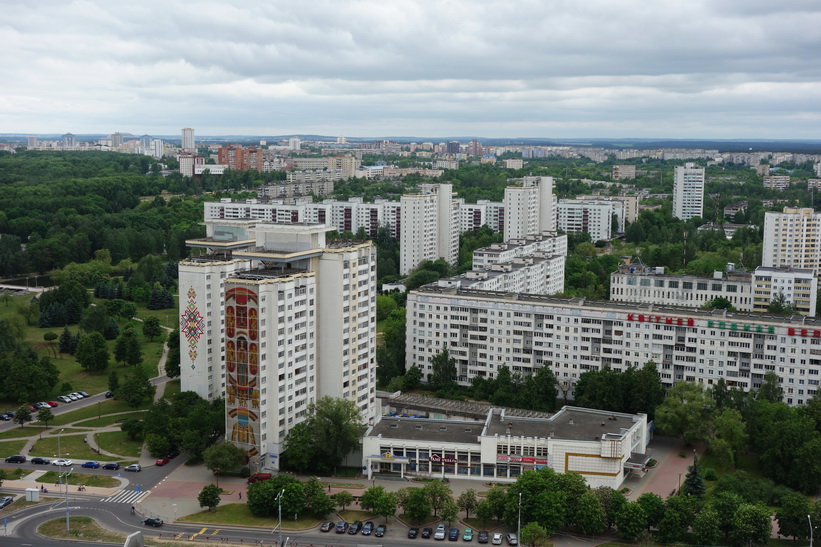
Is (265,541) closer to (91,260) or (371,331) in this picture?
(371,331)

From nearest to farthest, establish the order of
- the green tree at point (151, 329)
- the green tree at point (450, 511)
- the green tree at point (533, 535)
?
the green tree at point (533, 535) → the green tree at point (450, 511) → the green tree at point (151, 329)

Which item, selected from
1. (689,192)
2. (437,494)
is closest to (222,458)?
(437,494)

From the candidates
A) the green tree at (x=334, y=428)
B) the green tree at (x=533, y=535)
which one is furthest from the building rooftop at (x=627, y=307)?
the green tree at (x=533, y=535)

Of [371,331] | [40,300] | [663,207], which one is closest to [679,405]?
[371,331]

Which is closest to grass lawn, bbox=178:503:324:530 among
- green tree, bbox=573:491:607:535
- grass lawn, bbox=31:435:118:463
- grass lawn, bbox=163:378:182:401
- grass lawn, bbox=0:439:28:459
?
grass lawn, bbox=31:435:118:463

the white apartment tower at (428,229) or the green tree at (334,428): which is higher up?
the white apartment tower at (428,229)

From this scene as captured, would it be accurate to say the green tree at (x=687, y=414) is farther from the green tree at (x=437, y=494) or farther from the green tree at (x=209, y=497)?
the green tree at (x=209, y=497)

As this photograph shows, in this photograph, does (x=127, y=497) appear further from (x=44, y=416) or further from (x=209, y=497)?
(x=44, y=416)
